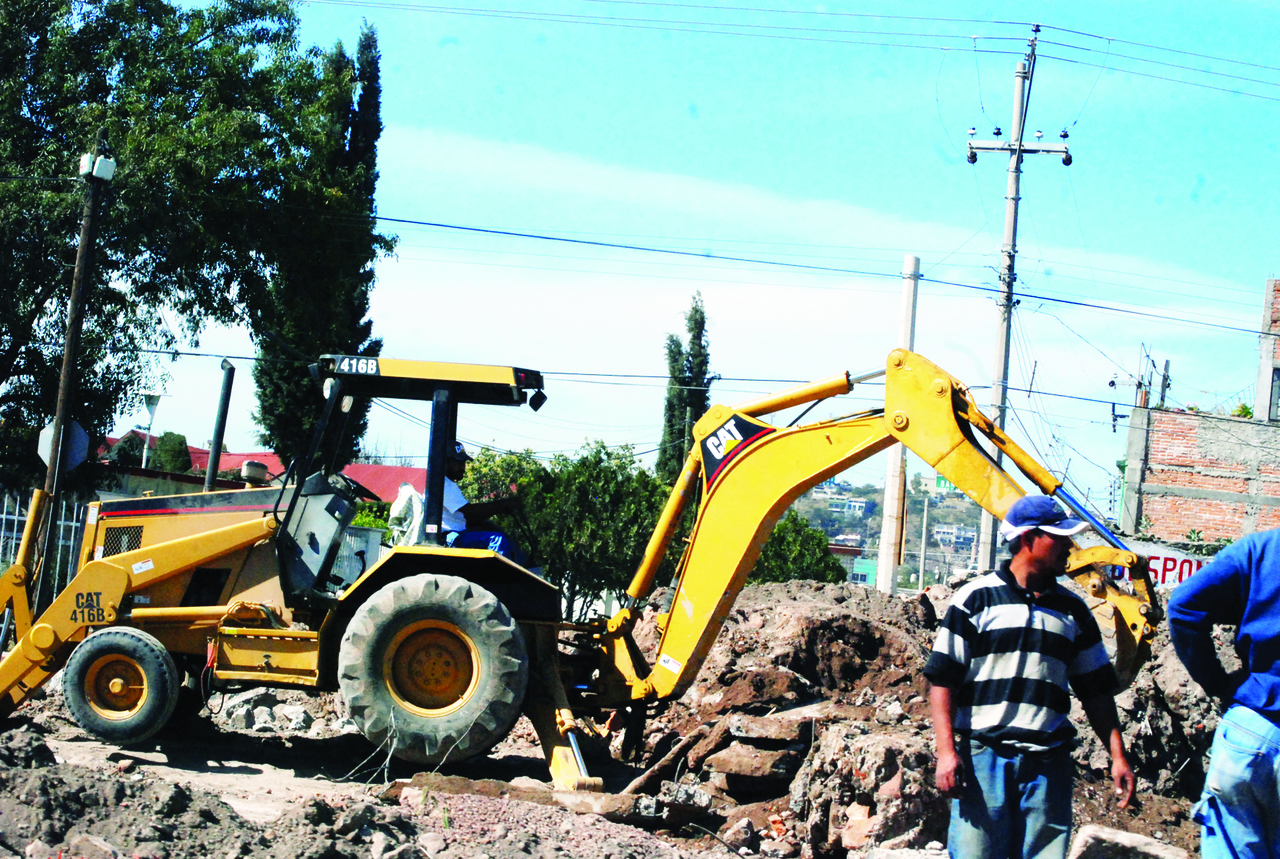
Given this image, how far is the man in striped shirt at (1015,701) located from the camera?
3.99 m

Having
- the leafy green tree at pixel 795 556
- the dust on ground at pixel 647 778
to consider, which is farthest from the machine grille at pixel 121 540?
the leafy green tree at pixel 795 556

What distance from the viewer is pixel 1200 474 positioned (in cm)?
2380

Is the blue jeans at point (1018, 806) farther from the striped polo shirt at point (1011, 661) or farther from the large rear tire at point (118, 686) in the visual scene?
the large rear tire at point (118, 686)

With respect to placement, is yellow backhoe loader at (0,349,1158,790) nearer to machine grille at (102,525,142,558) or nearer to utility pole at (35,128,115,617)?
machine grille at (102,525,142,558)

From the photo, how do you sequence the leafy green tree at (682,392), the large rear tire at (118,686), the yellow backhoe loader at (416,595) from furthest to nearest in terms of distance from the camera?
the leafy green tree at (682,392), the large rear tire at (118,686), the yellow backhoe loader at (416,595)

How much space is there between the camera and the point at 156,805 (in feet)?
17.2

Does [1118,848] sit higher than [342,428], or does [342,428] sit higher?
[342,428]

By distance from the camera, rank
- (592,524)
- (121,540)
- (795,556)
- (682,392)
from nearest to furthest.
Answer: (121,540) → (592,524) → (795,556) → (682,392)

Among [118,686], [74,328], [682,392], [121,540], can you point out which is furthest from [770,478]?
[682,392]

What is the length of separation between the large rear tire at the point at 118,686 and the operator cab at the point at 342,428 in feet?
3.08

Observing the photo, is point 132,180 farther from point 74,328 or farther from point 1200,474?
point 1200,474

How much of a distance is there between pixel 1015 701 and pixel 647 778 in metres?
3.75

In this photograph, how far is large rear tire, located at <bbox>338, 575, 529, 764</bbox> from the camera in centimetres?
710

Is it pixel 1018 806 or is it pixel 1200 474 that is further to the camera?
pixel 1200 474
